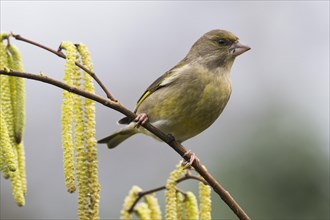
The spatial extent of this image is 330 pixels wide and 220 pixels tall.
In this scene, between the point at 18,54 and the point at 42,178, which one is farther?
the point at 42,178

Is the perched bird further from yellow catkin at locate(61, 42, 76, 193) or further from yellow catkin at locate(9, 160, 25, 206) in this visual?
yellow catkin at locate(9, 160, 25, 206)

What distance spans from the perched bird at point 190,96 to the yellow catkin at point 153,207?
4.92 ft

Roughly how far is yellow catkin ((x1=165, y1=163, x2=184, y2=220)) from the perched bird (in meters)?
1.36

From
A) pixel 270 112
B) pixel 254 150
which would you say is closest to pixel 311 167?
pixel 254 150

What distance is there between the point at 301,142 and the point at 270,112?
159 cm

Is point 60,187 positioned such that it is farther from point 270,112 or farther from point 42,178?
point 270,112

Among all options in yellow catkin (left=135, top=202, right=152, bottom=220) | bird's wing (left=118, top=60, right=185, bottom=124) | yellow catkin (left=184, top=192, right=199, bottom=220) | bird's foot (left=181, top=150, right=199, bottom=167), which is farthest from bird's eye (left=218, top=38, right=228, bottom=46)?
yellow catkin (left=135, top=202, right=152, bottom=220)

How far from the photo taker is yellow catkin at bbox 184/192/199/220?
2523mm

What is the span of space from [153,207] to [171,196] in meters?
0.13

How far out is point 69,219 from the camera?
947 cm

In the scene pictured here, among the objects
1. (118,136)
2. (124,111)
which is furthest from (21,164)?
(118,136)

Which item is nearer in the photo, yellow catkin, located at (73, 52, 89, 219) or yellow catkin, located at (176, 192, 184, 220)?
yellow catkin, located at (73, 52, 89, 219)

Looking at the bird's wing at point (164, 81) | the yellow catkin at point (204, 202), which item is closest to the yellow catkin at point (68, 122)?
the yellow catkin at point (204, 202)

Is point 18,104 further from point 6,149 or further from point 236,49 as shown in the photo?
point 236,49
